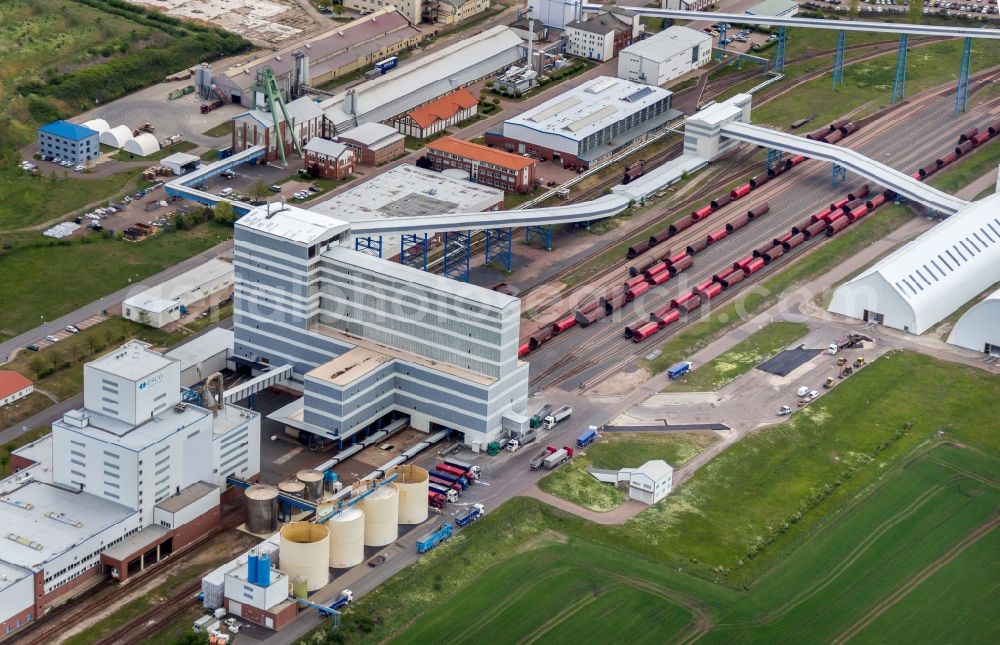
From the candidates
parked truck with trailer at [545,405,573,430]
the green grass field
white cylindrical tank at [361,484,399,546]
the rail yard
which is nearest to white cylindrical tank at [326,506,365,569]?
the rail yard

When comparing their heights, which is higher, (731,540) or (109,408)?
(109,408)

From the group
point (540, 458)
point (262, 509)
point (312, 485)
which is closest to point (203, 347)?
point (312, 485)

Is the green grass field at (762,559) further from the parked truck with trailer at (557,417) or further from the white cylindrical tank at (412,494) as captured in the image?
the parked truck with trailer at (557,417)

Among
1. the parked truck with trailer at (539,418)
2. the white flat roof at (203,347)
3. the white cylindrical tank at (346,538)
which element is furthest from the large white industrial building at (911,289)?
the white cylindrical tank at (346,538)

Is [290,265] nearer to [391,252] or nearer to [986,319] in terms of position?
[391,252]

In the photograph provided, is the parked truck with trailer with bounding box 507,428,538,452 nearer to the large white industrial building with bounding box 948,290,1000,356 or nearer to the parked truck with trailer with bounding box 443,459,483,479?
the parked truck with trailer with bounding box 443,459,483,479

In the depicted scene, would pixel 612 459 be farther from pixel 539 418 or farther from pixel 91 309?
pixel 91 309

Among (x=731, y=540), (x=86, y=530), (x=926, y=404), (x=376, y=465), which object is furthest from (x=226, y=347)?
(x=926, y=404)
